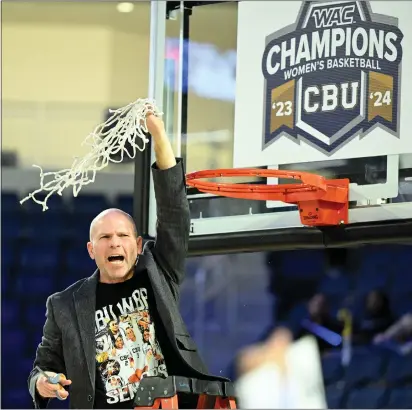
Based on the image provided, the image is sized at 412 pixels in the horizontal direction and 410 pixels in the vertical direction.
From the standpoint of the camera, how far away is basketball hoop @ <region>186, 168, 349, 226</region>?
10.1 feet

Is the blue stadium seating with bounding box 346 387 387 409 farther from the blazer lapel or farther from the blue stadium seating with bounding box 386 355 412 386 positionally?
the blazer lapel

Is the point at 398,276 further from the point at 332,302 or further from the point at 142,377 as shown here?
the point at 142,377

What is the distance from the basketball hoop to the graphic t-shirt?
2.02 feet

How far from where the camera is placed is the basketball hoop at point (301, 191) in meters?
3.06

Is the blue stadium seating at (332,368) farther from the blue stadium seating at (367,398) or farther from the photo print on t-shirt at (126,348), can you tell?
the photo print on t-shirt at (126,348)

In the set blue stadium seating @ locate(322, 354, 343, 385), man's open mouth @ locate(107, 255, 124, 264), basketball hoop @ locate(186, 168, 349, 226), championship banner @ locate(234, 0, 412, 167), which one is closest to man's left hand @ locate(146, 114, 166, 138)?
man's open mouth @ locate(107, 255, 124, 264)

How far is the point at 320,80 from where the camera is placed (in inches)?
126

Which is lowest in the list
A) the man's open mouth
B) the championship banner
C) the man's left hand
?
the man's open mouth

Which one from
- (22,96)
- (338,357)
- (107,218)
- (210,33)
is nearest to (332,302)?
(338,357)

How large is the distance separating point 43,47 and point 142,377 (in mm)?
5164

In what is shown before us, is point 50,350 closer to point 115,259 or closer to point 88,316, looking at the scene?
point 88,316

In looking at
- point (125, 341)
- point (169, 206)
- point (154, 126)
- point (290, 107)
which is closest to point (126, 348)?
point (125, 341)

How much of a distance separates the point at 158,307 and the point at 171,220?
0.63 ft

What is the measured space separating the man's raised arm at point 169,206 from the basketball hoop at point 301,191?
549 mm
